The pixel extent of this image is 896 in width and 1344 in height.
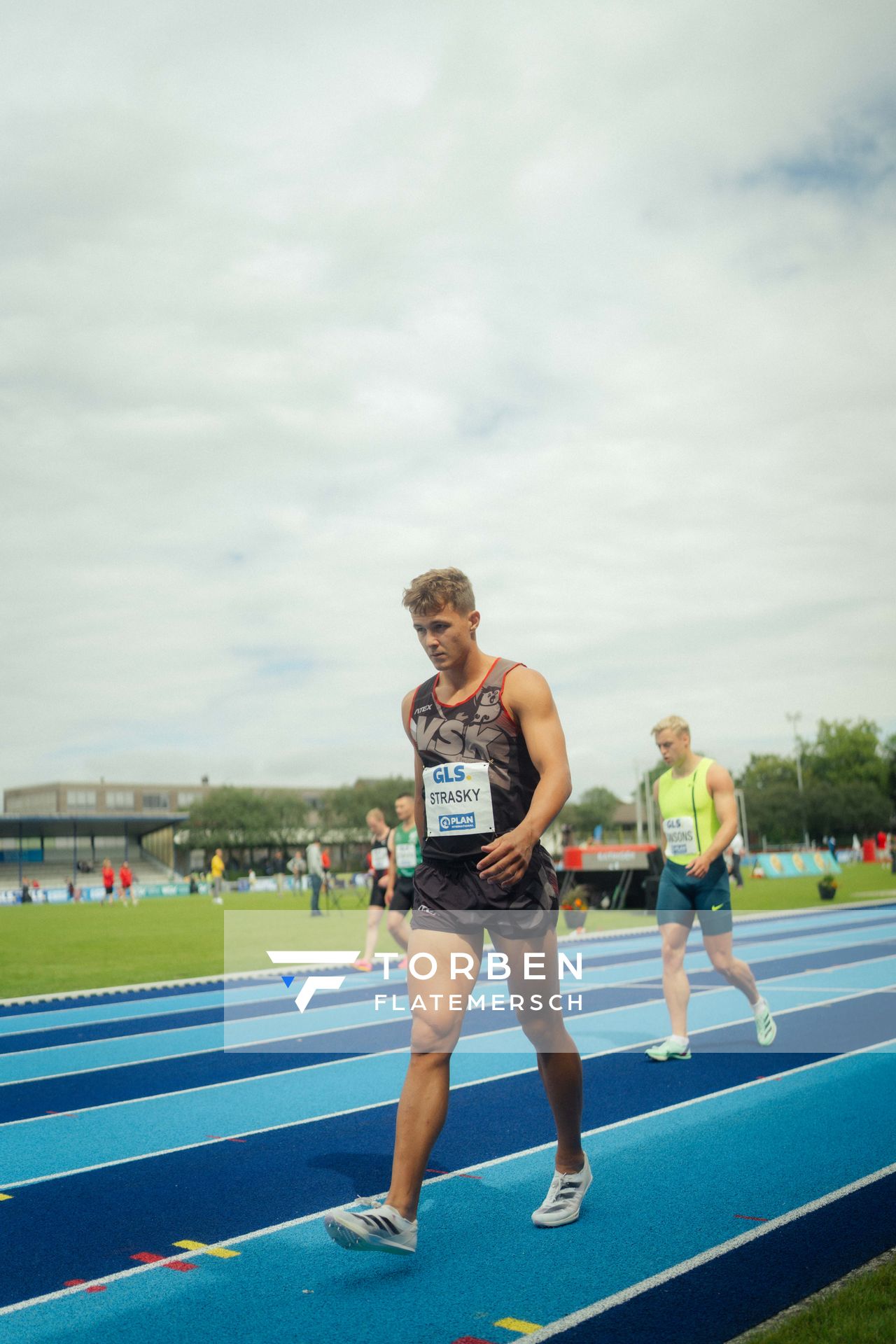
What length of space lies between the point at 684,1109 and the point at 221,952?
13289 millimetres

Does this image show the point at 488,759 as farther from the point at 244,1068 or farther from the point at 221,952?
the point at 221,952

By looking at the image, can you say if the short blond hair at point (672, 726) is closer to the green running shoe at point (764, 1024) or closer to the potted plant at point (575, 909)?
the green running shoe at point (764, 1024)

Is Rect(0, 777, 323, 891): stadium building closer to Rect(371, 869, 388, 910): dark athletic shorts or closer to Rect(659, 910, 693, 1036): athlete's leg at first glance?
Rect(371, 869, 388, 910): dark athletic shorts

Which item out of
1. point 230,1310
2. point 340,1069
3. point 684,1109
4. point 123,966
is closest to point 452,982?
point 230,1310

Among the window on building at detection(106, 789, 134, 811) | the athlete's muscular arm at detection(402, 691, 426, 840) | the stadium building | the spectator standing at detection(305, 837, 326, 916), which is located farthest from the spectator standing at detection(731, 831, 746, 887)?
the window on building at detection(106, 789, 134, 811)

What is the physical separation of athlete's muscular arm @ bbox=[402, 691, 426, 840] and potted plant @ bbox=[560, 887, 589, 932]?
16485mm

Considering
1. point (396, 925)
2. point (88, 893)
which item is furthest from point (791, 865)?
point (396, 925)

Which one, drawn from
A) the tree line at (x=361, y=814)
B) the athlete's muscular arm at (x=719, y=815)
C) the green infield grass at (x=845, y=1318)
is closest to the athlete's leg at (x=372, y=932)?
the athlete's muscular arm at (x=719, y=815)

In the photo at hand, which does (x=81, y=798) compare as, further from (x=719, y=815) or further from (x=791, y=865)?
(x=719, y=815)

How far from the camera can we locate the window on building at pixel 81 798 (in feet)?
418

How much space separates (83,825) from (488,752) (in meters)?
88.3

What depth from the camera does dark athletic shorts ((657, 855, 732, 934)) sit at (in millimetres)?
7422

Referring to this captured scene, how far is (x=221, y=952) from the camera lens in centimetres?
1842

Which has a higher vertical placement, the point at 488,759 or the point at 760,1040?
the point at 488,759
